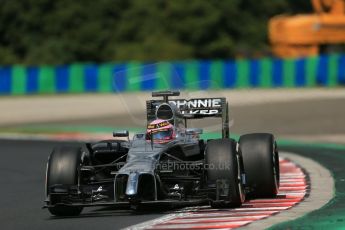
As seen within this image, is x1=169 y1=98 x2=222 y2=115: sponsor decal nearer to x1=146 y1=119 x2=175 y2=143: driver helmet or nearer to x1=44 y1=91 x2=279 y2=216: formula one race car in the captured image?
x1=44 y1=91 x2=279 y2=216: formula one race car

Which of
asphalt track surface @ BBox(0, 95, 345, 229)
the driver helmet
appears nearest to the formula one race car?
the driver helmet

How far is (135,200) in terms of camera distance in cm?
991

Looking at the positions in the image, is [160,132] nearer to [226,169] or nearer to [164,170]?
[164,170]

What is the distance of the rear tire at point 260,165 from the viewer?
1144 cm

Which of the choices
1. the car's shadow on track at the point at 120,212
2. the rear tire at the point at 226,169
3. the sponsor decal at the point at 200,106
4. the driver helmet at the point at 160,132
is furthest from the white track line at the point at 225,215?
the sponsor decal at the point at 200,106

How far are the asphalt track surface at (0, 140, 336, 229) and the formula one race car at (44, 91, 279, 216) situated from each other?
17 centimetres

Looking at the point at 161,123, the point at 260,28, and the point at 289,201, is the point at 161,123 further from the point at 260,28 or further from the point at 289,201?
the point at 260,28

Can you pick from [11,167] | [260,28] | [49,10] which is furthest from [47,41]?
[11,167]

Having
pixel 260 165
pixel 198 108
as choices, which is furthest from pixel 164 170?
pixel 198 108

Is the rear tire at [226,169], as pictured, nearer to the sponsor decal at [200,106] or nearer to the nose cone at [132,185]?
the nose cone at [132,185]

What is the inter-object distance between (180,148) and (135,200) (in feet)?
5.02

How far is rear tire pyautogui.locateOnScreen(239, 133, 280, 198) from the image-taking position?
1144 cm

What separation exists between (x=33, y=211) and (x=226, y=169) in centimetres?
240

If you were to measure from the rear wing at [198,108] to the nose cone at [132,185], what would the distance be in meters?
2.09
